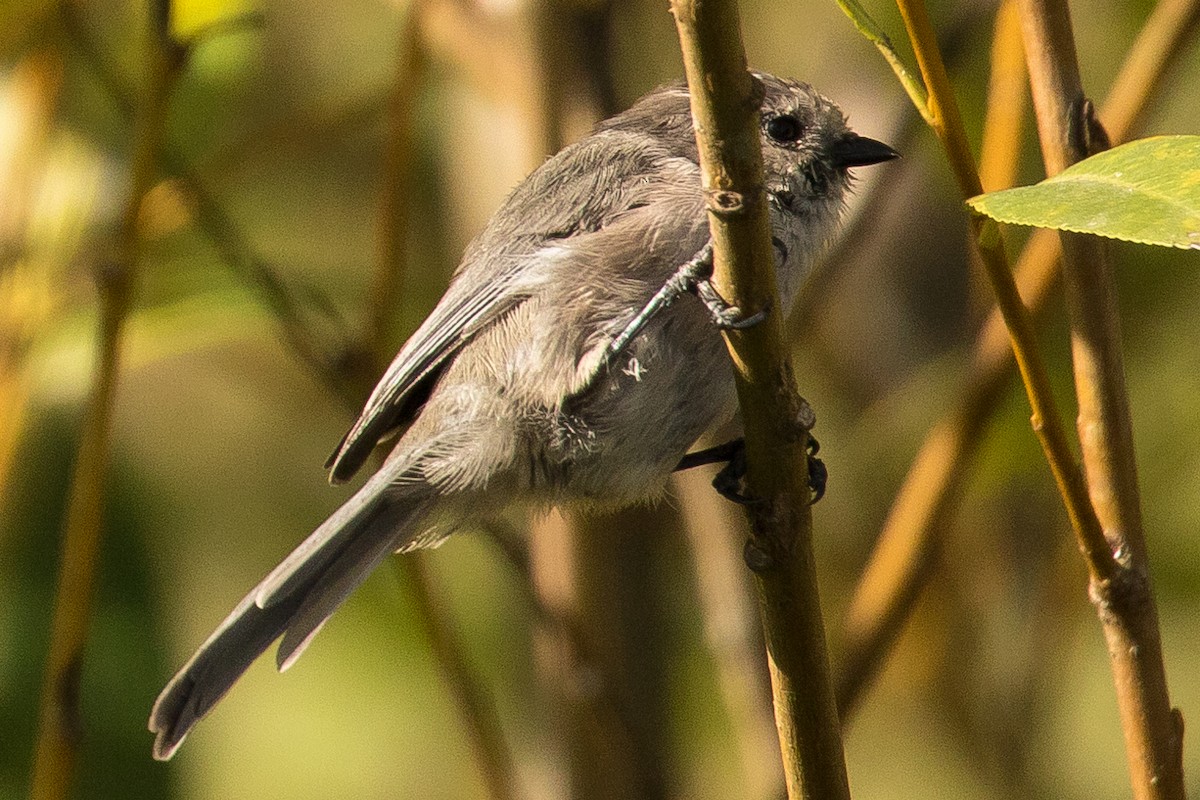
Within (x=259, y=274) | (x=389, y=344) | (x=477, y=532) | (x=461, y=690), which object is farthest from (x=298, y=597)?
(x=477, y=532)

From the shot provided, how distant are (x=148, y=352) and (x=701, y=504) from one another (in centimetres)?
98

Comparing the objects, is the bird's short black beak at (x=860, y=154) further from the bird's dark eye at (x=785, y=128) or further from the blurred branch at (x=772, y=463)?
the blurred branch at (x=772, y=463)

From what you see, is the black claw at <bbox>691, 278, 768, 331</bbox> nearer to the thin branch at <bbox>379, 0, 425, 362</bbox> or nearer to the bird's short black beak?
the bird's short black beak

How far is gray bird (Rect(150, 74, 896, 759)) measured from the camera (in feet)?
6.26

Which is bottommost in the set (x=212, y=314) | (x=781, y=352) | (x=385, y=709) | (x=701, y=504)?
(x=385, y=709)

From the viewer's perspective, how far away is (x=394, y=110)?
7.64 feet

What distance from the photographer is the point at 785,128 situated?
211 centimetres

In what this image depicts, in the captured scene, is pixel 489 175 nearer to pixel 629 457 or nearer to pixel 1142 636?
pixel 629 457

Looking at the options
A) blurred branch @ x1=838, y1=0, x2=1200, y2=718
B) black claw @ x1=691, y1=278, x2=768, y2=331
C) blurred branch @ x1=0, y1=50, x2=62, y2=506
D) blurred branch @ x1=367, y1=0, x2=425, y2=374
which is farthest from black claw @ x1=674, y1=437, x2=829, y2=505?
blurred branch @ x1=0, y1=50, x2=62, y2=506

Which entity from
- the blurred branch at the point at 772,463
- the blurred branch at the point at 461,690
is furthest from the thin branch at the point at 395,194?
the blurred branch at the point at 772,463

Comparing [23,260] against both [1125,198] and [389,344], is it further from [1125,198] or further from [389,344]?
[1125,198]

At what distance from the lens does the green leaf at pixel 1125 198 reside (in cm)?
105

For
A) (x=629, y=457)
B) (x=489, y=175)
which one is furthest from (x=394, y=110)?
(x=629, y=457)

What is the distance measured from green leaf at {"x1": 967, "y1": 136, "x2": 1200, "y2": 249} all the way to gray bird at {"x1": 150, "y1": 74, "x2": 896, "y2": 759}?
2.18ft
